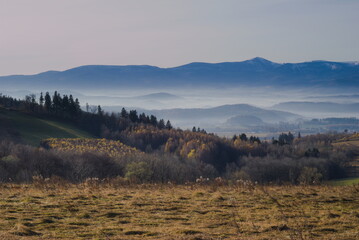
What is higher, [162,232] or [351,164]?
[162,232]

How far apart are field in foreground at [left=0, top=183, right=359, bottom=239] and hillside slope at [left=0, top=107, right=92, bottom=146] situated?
98.3 meters

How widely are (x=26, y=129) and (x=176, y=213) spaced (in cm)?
12116

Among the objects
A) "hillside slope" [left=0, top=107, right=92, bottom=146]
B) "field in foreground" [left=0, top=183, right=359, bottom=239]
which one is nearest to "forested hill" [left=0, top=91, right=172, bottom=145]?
"hillside slope" [left=0, top=107, right=92, bottom=146]

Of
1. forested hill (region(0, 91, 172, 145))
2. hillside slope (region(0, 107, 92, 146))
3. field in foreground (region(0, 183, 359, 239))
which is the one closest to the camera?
field in foreground (region(0, 183, 359, 239))

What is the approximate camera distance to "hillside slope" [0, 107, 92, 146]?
11600 centimetres

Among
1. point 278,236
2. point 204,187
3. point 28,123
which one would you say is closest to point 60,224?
point 278,236

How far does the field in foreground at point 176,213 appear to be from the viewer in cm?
1202

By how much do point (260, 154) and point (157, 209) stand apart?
159 m

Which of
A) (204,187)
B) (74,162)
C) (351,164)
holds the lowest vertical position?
(351,164)

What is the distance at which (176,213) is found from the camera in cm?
1484

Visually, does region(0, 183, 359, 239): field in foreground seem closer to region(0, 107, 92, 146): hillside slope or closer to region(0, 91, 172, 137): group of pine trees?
region(0, 107, 92, 146): hillside slope

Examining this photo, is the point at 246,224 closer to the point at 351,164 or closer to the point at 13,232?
the point at 13,232

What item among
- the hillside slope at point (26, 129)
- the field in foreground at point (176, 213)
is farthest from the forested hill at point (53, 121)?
the field in foreground at point (176, 213)

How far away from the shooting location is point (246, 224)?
13062 mm
